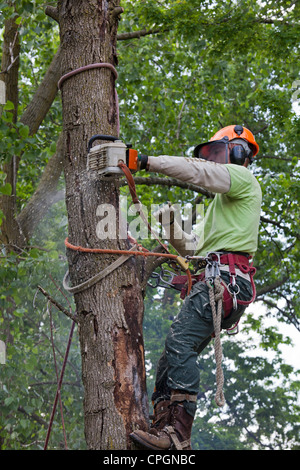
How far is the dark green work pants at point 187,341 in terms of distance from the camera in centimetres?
267

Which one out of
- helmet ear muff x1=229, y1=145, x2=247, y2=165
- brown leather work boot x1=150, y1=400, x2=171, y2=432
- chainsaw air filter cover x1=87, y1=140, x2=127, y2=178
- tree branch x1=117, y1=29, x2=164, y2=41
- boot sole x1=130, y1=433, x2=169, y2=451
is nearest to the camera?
boot sole x1=130, y1=433, x2=169, y2=451


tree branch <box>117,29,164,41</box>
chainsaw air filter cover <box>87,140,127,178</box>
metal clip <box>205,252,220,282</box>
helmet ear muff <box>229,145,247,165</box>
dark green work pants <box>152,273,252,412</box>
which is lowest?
dark green work pants <box>152,273,252,412</box>

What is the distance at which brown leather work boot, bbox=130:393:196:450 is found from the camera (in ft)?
7.44

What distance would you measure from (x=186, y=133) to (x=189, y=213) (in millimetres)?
4551

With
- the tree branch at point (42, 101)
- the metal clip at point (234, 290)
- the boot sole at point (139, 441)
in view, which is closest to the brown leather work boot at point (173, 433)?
the boot sole at point (139, 441)

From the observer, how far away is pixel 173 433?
253 cm

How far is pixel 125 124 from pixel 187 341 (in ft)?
18.6

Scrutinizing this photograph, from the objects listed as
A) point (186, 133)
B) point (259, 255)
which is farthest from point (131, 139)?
point (259, 255)

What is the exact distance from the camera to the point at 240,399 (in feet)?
70.9

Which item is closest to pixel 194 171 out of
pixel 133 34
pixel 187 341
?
pixel 187 341

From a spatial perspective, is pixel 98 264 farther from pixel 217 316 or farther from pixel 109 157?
pixel 217 316

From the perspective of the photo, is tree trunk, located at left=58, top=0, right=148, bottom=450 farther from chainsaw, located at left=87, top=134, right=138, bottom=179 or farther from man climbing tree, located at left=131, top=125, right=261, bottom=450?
man climbing tree, located at left=131, top=125, right=261, bottom=450

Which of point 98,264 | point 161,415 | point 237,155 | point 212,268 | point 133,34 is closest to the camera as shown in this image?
point 98,264

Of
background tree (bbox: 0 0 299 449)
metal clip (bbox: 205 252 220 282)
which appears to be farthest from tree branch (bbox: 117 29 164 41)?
metal clip (bbox: 205 252 220 282)
